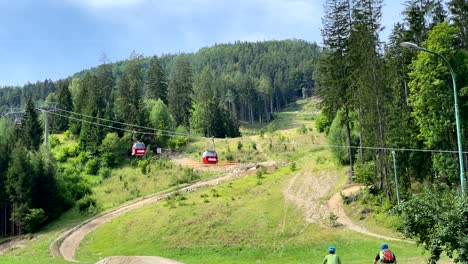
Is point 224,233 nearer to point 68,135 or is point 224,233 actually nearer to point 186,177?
point 186,177

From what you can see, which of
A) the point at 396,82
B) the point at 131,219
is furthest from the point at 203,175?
the point at 396,82

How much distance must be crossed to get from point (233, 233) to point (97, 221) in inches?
844

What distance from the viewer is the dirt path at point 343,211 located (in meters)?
41.7

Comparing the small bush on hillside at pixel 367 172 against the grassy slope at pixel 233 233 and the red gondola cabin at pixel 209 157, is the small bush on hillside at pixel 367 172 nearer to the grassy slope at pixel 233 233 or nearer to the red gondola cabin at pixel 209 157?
the grassy slope at pixel 233 233

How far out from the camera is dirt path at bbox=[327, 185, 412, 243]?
137 ft

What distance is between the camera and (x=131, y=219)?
2131 inches

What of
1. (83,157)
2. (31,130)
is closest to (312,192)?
(83,157)

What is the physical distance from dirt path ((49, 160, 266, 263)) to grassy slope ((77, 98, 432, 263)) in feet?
4.80

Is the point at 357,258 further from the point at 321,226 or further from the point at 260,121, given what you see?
the point at 260,121

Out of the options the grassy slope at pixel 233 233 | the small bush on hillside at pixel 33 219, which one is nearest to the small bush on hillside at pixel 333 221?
the grassy slope at pixel 233 233

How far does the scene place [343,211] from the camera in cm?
4822

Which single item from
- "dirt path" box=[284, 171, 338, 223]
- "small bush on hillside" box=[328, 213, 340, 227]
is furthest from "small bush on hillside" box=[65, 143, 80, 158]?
"small bush on hillside" box=[328, 213, 340, 227]

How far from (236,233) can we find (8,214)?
37.3 metres

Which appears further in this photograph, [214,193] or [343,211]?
[214,193]
